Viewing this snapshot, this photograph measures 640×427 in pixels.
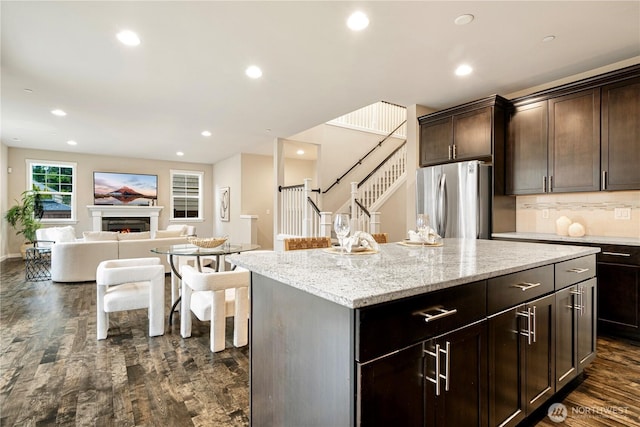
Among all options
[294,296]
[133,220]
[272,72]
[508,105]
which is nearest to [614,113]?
[508,105]

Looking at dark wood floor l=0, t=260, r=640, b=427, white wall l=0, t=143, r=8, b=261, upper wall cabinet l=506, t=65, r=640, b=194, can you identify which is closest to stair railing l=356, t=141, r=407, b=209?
upper wall cabinet l=506, t=65, r=640, b=194

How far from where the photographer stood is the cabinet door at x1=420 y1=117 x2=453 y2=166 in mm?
4195

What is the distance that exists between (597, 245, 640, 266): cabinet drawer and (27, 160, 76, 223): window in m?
10.7

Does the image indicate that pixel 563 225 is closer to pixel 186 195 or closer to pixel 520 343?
pixel 520 343

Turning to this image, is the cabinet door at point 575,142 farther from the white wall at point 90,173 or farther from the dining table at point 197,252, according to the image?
the white wall at point 90,173

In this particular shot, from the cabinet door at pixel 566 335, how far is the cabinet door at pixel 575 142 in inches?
76.9

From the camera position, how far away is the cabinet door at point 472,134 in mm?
3816

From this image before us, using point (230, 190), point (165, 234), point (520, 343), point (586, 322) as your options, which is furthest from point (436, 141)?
point (230, 190)

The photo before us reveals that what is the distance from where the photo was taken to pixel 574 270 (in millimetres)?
1943

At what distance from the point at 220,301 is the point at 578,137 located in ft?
12.7

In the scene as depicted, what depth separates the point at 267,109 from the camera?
15.8ft

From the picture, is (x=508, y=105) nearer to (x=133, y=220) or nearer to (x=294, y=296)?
(x=294, y=296)

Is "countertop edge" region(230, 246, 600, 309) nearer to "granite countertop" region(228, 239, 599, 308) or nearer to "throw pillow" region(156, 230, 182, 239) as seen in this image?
"granite countertop" region(228, 239, 599, 308)

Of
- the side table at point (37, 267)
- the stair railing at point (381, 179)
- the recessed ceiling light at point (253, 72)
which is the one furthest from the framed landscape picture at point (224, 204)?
the recessed ceiling light at point (253, 72)
